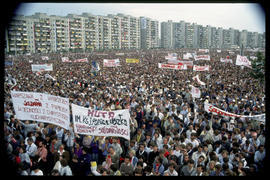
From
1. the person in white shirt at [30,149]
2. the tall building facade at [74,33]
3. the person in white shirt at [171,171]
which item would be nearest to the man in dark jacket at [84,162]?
the person in white shirt at [30,149]

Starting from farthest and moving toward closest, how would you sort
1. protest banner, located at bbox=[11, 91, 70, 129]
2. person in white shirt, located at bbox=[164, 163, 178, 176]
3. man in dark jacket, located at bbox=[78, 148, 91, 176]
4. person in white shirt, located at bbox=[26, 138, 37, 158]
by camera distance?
protest banner, located at bbox=[11, 91, 70, 129], person in white shirt, located at bbox=[26, 138, 37, 158], man in dark jacket, located at bbox=[78, 148, 91, 176], person in white shirt, located at bbox=[164, 163, 178, 176]

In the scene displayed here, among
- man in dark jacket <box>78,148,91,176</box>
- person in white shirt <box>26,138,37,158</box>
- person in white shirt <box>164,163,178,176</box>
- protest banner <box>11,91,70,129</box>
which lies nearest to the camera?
person in white shirt <box>164,163,178,176</box>

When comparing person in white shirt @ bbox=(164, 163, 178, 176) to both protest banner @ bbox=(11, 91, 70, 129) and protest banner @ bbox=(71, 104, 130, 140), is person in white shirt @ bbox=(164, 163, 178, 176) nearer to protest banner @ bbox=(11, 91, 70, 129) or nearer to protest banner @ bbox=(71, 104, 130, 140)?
protest banner @ bbox=(71, 104, 130, 140)

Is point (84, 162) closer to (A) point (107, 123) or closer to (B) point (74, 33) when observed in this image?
(A) point (107, 123)

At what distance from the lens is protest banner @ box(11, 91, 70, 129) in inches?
249

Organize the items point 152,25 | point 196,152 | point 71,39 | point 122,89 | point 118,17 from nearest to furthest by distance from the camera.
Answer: point 196,152
point 122,89
point 71,39
point 118,17
point 152,25

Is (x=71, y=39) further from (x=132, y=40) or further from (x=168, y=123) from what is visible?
(x=168, y=123)

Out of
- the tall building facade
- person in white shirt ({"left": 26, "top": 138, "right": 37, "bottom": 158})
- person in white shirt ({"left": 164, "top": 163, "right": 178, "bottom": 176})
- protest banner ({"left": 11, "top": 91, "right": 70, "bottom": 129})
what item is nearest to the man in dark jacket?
protest banner ({"left": 11, "top": 91, "right": 70, "bottom": 129})

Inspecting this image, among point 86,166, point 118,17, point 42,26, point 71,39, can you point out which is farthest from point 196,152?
point 118,17

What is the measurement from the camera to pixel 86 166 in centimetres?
583

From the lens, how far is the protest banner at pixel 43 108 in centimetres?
632

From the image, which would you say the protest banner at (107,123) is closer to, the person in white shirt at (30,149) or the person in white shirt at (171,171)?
the person in white shirt at (30,149)

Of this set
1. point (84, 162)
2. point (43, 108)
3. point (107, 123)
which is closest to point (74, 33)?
point (43, 108)

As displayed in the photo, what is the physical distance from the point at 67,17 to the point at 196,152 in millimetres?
133470
